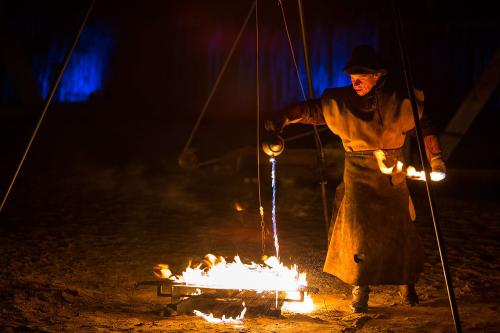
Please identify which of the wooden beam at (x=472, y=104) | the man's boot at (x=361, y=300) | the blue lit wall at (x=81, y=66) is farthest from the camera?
the blue lit wall at (x=81, y=66)

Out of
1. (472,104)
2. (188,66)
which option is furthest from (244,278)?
(188,66)

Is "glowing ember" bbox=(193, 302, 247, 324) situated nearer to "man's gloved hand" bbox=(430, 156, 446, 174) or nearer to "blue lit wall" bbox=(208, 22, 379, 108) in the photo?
"man's gloved hand" bbox=(430, 156, 446, 174)

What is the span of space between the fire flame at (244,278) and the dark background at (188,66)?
321 inches

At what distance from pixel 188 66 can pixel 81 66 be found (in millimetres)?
3044

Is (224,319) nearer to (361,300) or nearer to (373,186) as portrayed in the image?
(361,300)

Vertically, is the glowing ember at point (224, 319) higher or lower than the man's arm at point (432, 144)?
lower

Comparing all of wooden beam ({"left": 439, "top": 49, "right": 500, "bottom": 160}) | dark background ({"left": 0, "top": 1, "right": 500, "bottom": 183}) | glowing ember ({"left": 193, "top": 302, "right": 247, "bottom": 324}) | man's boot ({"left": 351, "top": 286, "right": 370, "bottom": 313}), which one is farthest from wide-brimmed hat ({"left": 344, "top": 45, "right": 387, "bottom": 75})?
dark background ({"left": 0, "top": 1, "right": 500, "bottom": 183})

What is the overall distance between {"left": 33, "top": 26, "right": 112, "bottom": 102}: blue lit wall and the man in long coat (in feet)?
46.1

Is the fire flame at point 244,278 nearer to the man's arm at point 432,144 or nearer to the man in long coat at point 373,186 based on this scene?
the man in long coat at point 373,186

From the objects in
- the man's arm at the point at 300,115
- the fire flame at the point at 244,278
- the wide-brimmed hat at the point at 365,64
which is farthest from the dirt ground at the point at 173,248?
the wide-brimmed hat at the point at 365,64

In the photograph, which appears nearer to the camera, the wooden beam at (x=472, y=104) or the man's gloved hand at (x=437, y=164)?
the man's gloved hand at (x=437, y=164)

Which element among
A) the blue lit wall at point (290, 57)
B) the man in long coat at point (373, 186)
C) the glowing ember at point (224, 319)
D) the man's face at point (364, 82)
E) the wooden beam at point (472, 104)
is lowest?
the glowing ember at point (224, 319)

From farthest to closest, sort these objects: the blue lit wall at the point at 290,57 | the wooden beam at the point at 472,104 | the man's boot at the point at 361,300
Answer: the blue lit wall at the point at 290,57, the wooden beam at the point at 472,104, the man's boot at the point at 361,300

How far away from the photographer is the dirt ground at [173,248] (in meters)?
4.74
